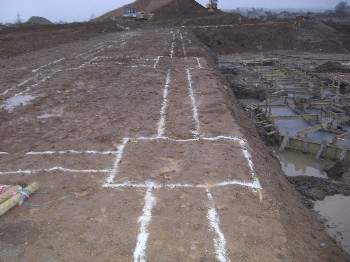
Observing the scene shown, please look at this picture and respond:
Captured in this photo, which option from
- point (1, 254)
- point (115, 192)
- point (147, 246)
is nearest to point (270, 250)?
point (147, 246)

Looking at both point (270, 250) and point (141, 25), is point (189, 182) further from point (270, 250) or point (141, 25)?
point (141, 25)

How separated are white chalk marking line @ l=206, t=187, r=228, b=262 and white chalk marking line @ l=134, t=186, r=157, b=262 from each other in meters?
0.99

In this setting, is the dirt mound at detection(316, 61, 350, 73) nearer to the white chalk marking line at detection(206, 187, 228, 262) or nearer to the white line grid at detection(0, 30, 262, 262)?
the white line grid at detection(0, 30, 262, 262)

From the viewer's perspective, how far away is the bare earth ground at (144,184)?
5363 mm

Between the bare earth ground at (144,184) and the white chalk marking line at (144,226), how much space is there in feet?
0.06

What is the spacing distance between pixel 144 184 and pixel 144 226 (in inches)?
52.2

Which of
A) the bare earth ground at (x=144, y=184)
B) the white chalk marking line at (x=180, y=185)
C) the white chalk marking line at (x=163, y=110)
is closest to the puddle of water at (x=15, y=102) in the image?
the bare earth ground at (x=144, y=184)

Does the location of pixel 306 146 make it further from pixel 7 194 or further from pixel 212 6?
pixel 212 6

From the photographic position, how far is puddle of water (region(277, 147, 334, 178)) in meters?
13.0

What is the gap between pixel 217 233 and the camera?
5.59 metres

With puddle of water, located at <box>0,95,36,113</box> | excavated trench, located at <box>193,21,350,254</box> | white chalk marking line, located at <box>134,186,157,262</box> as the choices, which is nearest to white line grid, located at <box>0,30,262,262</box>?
white chalk marking line, located at <box>134,186,157,262</box>

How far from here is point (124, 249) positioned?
5262mm

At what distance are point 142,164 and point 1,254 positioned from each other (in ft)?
10.8

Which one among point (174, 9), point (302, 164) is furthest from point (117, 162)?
point (174, 9)
